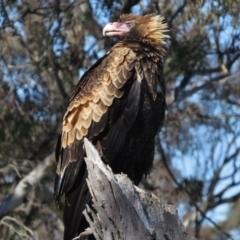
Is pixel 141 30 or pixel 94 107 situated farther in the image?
pixel 141 30

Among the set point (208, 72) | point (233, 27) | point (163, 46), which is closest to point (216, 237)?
point (208, 72)

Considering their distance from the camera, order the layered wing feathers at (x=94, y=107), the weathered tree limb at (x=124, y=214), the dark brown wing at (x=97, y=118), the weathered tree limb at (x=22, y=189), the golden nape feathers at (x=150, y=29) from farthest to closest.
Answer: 1. the weathered tree limb at (x=22, y=189)
2. the golden nape feathers at (x=150, y=29)
3. the layered wing feathers at (x=94, y=107)
4. the dark brown wing at (x=97, y=118)
5. the weathered tree limb at (x=124, y=214)

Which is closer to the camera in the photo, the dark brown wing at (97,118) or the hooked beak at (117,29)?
→ the dark brown wing at (97,118)

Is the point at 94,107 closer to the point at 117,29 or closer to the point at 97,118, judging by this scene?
the point at 97,118

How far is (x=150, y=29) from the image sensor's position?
262 inches

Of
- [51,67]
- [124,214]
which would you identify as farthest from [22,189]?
[124,214]

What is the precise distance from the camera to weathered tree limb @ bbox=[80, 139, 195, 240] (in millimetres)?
4434

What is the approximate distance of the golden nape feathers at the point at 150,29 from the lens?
657 centimetres

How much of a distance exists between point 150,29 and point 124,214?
8.34 feet

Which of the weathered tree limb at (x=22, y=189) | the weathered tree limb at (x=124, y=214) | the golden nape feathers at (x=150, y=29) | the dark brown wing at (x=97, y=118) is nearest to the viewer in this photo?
the weathered tree limb at (x=124, y=214)

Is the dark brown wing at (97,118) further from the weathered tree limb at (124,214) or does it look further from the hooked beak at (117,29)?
the weathered tree limb at (124,214)

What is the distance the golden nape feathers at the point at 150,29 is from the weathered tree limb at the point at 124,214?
215cm

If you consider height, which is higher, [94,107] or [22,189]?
[94,107]

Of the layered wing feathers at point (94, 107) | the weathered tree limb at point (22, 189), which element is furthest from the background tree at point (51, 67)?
the layered wing feathers at point (94, 107)
